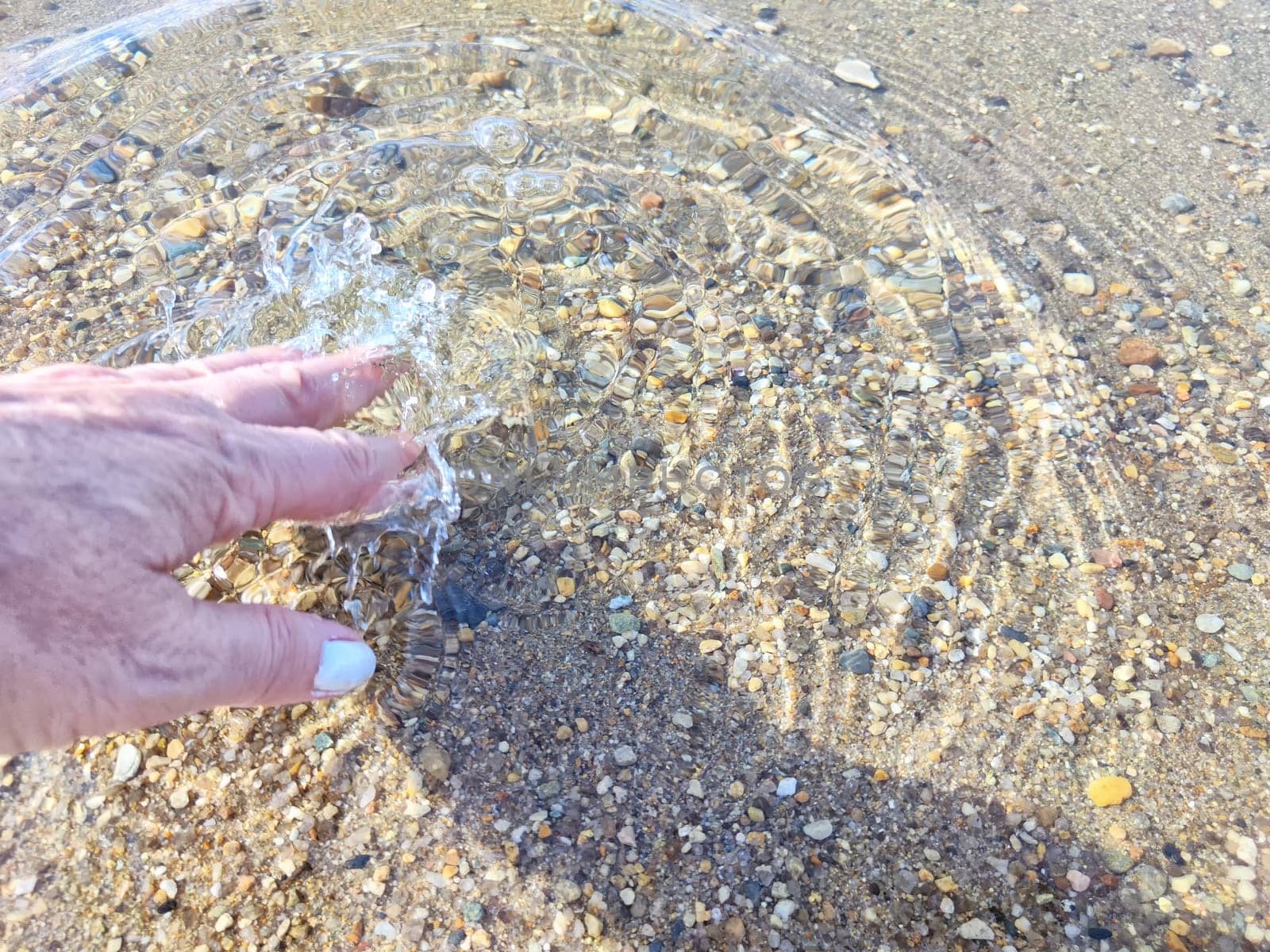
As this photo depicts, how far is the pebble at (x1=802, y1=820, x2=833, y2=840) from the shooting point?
2.02 metres

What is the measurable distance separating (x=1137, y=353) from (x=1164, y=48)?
2.01 metres

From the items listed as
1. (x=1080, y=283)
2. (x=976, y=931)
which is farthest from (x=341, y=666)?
(x=1080, y=283)

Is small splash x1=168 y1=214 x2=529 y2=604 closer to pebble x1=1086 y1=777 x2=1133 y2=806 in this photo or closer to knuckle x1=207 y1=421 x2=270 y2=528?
knuckle x1=207 y1=421 x2=270 y2=528

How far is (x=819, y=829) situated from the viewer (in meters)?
2.03

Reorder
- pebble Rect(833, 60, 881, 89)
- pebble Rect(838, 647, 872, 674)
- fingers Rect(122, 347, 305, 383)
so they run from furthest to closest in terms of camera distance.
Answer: pebble Rect(833, 60, 881, 89) → pebble Rect(838, 647, 872, 674) → fingers Rect(122, 347, 305, 383)

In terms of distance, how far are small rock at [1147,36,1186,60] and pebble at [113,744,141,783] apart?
465cm

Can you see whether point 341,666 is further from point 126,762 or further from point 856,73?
point 856,73

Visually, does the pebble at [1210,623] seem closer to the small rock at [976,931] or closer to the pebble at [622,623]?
the small rock at [976,931]

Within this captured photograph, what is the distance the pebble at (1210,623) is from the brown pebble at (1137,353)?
921 mm

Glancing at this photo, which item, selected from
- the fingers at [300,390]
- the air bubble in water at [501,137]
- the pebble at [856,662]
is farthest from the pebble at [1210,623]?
the air bubble in water at [501,137]

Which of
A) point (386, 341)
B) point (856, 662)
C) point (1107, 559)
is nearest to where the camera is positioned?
point (856, 662)

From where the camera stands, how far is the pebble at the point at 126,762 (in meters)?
2.09

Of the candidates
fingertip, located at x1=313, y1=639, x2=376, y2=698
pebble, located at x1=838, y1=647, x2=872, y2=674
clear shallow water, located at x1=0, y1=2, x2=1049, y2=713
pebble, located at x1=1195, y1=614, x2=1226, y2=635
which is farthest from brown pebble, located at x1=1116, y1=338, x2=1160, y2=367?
fingertip, located at x1=313, y1=639, x2=376, y2=698

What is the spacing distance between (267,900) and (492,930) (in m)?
0.48
